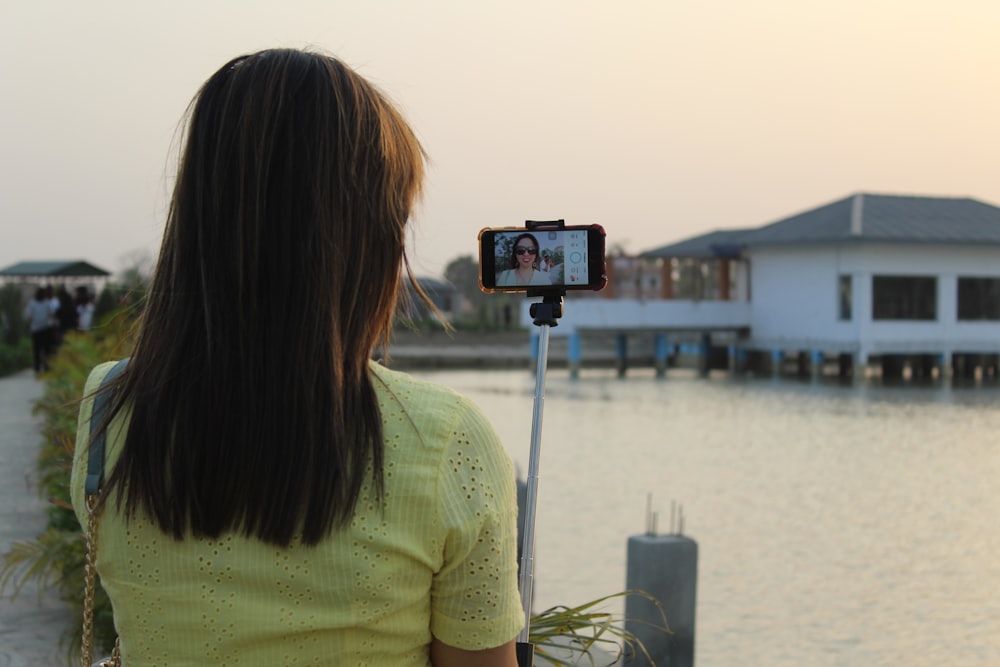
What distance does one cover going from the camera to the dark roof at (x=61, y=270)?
30.2 m

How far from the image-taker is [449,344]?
44219 millimetres

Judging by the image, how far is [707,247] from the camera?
119ft

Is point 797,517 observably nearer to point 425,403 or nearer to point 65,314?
point 425,403

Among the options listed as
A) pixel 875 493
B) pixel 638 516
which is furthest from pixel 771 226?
pixel 638 516

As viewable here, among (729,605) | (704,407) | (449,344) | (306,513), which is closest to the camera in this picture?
(306,513)

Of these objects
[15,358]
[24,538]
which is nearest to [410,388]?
[24,538]

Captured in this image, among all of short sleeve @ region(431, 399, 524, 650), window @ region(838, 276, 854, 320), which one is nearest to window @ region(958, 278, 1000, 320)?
window @ region(838, 276, 854, 320)

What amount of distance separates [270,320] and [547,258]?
0.80 meters

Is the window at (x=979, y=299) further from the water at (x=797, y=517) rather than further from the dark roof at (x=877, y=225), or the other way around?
the water at (x=797, y=517)

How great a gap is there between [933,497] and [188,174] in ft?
40.4

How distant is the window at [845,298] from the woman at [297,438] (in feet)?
102

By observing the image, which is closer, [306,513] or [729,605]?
[306,513]

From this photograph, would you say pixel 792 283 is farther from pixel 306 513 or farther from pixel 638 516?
pixel 306 513

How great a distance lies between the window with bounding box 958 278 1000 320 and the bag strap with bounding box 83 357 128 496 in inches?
1313
